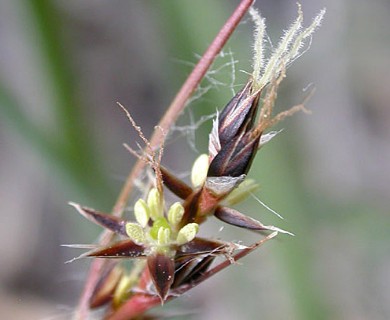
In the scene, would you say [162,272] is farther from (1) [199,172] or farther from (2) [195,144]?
(2) [195,144]

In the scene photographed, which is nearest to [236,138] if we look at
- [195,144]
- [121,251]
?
[121,251]

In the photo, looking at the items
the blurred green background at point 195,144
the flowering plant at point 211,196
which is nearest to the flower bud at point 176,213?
the flowering plant at point 211,196

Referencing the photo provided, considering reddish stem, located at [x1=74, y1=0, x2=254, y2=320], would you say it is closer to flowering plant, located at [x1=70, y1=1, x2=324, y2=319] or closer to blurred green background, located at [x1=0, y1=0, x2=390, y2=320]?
flowering plant, located at [x1=70, y1=1, x2=324, y2=319]

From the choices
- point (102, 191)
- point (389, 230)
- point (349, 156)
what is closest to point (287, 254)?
point (389, 230)

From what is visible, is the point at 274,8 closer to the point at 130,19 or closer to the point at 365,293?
the point at 130,19

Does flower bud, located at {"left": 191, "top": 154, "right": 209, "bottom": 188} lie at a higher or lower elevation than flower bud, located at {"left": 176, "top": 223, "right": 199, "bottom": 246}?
Result: higher

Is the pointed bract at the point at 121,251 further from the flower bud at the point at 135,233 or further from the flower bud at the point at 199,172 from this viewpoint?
the flower bud at the point at 199,172

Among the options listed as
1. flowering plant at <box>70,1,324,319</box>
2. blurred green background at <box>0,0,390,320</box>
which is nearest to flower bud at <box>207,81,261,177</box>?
flowering plant at <box>70,1,324,319</box>
